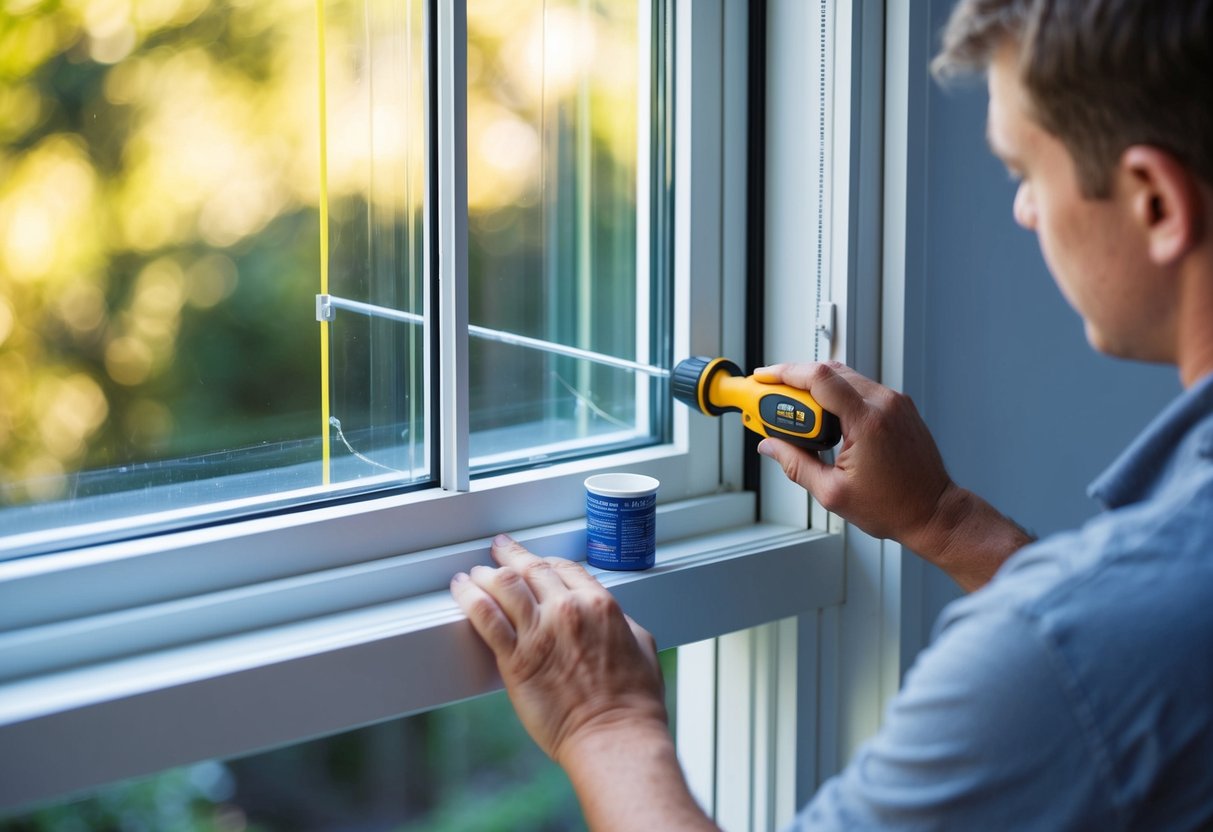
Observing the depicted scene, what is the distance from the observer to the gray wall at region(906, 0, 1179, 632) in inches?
45.7

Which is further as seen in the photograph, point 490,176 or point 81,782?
point 490,176

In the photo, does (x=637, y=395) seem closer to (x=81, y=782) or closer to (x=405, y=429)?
(x=405, y=429)

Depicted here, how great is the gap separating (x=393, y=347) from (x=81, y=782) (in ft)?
1.43

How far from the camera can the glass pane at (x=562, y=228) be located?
106 centimetres

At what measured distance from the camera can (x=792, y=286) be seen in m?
1.18

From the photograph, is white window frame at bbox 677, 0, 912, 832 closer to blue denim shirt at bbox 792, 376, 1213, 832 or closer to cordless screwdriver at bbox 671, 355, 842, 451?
cordless screwdriver at bbox 671, 355, 842, 451

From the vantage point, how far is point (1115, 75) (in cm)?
61

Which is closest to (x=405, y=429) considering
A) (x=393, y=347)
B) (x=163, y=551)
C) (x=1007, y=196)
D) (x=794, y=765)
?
(x=393, y=347)

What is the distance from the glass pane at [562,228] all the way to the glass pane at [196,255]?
0.08 m

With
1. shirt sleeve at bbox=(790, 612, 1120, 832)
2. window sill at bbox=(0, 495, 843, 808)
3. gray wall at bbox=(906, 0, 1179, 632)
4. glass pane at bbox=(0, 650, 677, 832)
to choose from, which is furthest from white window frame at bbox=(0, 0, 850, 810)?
shirt sleeve at bbox=(790, 612, 1120, 832)

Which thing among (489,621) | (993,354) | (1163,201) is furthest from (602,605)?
(993,354)

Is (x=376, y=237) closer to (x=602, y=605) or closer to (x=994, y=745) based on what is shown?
(x=602, y=605)

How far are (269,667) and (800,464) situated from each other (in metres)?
0.49

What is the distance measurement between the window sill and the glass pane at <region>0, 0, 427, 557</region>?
0.10 meters
